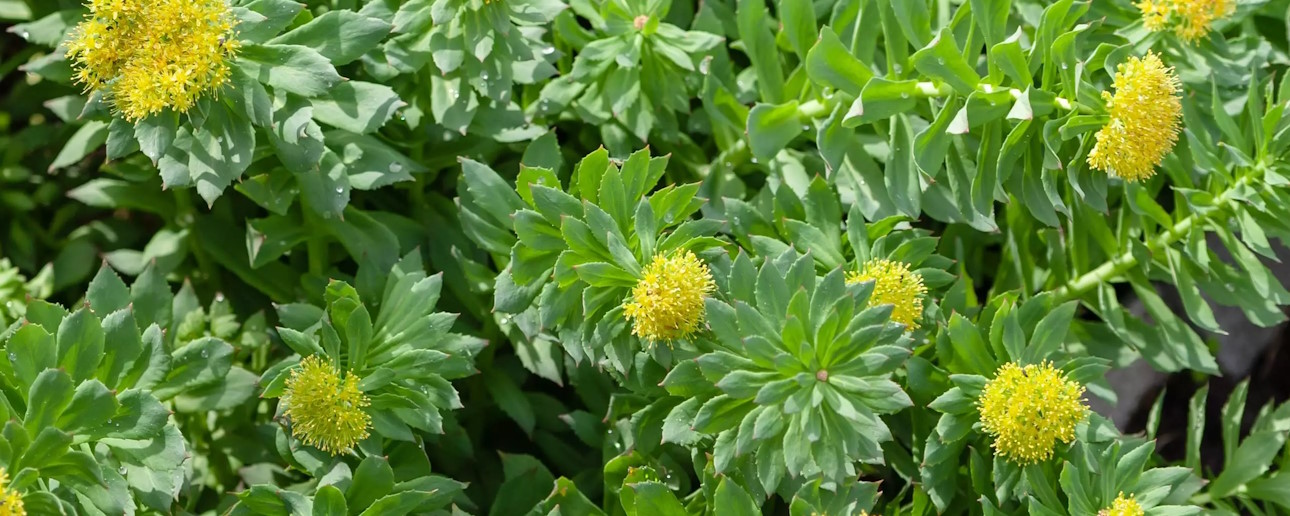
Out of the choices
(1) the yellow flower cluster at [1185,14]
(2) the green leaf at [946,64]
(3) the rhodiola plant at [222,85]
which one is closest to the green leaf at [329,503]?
(3) the rhodiola plant at [222,85]

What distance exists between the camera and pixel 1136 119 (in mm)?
1798

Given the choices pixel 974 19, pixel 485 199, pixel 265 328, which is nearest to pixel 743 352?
pixel 485 199

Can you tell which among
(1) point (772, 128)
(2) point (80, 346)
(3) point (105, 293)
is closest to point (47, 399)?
(2) point (80, 346)

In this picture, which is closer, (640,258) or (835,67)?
(640,258)

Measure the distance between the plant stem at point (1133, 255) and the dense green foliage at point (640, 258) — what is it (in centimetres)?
1

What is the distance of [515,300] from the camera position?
188cm

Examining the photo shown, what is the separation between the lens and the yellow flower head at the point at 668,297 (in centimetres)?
170

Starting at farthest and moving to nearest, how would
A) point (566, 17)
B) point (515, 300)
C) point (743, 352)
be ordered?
1. point (566, 17)
2. point (515, 300)
3. point (743, 352)

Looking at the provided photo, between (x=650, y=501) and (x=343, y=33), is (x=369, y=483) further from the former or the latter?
(x=343, y=33)

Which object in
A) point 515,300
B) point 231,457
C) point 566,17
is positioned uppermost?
point 566,17

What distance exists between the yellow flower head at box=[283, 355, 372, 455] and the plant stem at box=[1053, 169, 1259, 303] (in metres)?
1.41

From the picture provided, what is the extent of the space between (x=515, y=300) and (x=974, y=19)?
0.98 meters

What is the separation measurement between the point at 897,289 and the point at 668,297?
1.53 feet

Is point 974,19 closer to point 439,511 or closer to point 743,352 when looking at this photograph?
point 743,352
